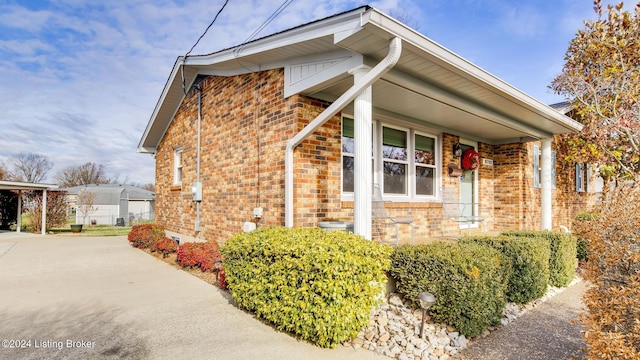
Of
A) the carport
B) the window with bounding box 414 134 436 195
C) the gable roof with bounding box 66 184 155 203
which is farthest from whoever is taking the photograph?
the gable roof with bounding box 66 184 155 203

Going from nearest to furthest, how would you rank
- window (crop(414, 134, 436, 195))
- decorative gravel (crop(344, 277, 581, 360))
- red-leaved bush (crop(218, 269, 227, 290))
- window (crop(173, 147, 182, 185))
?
decorative gravel (crop(344, 277, 581, 360)), red-leaved bush (crop(218, 269, 227, 290)), window (crop(414, 134, 436, 195)), window (crop(173, 147, 182, 185))

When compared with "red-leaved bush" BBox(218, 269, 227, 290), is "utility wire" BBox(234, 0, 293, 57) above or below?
above

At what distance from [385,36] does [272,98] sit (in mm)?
2337

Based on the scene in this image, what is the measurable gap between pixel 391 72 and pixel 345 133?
5.40 ft

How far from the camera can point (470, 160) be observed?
8156mm

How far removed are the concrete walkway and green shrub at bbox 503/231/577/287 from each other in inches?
40.4

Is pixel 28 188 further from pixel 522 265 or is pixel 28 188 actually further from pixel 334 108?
pixel 522 265

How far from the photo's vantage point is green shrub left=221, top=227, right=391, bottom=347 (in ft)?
9.52

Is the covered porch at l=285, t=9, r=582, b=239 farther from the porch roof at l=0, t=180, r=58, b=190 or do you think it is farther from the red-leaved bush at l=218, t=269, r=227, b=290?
the porch roof at l=0, t=180, r=58, b=190

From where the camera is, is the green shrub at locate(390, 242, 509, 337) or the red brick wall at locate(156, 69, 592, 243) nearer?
the green shrub at locate(390, 242, 509, 337)

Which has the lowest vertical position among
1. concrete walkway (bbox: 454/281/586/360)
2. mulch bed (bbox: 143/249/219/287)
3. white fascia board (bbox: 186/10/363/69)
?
concrete walkway (bbox: 454/281/586/360)

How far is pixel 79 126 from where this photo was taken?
37.3 meters

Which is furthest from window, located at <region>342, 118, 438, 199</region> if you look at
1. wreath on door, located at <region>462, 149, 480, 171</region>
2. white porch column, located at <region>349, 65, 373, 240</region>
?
white porch column, located at <region>349, 65, 373, 240</region>

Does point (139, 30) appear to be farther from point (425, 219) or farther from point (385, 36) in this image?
point (425, 219)
